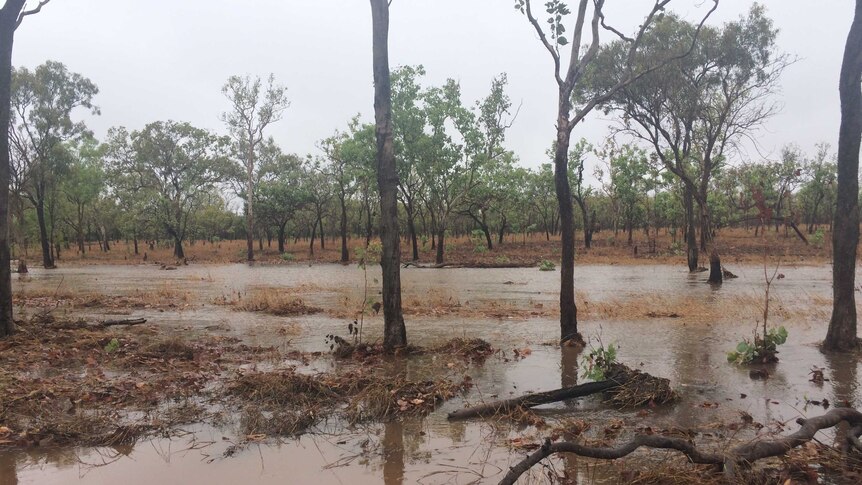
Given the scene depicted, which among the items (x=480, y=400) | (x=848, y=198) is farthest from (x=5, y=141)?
(x=848, y=198)

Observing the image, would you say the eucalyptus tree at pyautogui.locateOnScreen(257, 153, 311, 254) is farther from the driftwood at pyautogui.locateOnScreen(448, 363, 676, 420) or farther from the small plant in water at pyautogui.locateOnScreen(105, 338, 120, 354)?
the driftwood at pyautogui.locateOnScreen(448, 363, 676, 420)

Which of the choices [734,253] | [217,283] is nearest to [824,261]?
[734,253]

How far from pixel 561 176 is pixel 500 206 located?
36.9m

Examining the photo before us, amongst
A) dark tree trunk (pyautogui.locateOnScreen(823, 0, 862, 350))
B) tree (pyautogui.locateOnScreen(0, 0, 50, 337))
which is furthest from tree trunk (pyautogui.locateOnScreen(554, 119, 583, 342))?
tree (pyautogui.locateOnScreen(0, 0, 50, 337))

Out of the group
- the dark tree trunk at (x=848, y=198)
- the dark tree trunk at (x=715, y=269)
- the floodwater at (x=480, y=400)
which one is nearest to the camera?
the floodwater at (x=480, y=400)

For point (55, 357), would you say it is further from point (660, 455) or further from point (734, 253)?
point (734, 253)

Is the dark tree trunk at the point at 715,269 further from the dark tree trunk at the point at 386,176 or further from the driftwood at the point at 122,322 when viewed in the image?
the driftwood at the point at 122,322

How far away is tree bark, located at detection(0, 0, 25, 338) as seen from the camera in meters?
9.13

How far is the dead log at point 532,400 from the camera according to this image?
5.62 meters

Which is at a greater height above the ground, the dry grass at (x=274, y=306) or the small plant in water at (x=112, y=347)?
the small plant in water at (x=112, y=347)

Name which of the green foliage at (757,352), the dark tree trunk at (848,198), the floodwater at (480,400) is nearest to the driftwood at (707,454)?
the floodwater at (480,400)

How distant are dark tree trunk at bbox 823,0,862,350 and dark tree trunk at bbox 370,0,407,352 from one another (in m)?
6.67

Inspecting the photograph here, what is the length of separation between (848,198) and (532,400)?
6341mm

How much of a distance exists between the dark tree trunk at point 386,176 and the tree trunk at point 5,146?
6117 millimetres
